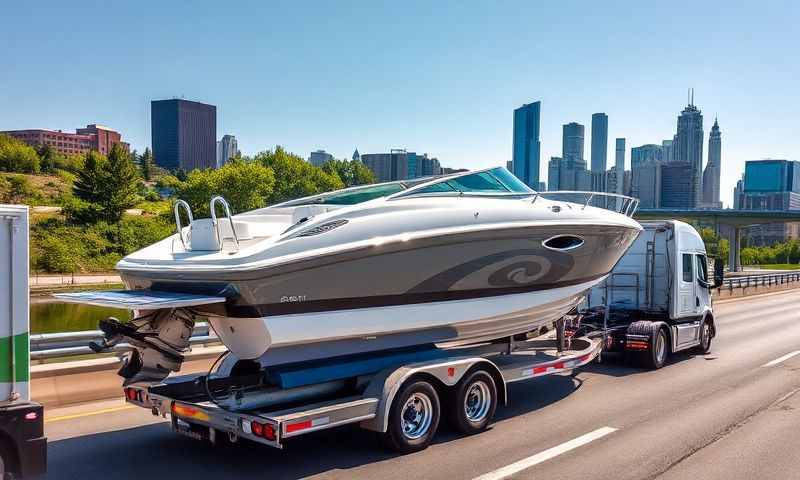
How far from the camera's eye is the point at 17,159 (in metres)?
108

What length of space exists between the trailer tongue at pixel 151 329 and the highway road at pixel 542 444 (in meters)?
0.89

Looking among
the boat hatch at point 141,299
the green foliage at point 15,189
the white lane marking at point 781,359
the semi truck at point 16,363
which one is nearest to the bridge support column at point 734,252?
the white lane marking at point 781,359

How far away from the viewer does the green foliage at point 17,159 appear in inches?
4156

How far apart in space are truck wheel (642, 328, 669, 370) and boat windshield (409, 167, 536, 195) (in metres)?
4.59

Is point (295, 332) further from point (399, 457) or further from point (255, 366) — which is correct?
point (399, 457)

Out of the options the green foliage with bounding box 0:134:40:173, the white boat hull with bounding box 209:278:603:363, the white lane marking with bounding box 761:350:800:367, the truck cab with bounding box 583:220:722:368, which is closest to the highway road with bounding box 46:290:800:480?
the white boat hull with bounding box 209:278:603:363

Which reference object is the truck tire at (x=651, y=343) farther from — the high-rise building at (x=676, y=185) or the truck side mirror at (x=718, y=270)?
the high-rise building at (x=676, y=185)

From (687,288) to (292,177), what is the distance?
276 feet

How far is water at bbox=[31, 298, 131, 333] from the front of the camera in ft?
82.2

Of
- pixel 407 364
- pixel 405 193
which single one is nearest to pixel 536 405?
pixel 407 364

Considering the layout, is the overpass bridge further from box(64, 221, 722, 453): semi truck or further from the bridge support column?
box(64, 221, 722, 453): semi truck

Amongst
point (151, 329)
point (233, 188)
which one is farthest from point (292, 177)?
point (151, 329)

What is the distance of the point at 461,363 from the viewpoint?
7.74 meters

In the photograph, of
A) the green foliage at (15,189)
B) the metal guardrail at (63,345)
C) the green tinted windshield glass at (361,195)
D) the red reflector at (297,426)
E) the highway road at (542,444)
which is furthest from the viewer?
the green foliage at (15,189)
